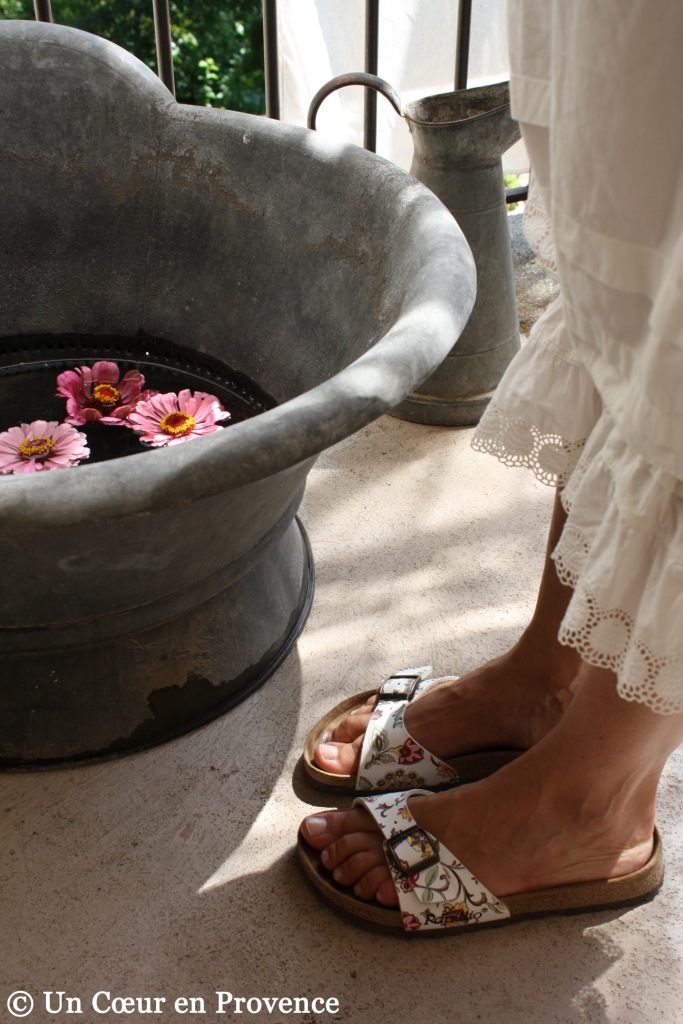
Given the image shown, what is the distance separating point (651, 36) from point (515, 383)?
0.42 m

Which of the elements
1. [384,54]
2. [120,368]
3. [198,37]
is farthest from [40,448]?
[198,37]

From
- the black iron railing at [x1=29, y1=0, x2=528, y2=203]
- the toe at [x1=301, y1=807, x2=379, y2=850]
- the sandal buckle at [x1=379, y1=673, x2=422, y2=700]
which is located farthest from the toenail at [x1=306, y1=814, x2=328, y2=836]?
the black iron railing at [x1=29, y1=0, x2=528, y2=203]

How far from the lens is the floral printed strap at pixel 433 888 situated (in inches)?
43.0

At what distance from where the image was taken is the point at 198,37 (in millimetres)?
7016

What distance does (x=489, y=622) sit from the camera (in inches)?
60.7

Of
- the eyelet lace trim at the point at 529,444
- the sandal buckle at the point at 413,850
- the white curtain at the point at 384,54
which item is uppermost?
the white curtain at the point at 384,54

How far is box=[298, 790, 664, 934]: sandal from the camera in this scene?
1.09 metres

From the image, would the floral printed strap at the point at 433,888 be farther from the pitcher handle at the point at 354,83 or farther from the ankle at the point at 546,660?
the pitcher handle at the point at 354,83

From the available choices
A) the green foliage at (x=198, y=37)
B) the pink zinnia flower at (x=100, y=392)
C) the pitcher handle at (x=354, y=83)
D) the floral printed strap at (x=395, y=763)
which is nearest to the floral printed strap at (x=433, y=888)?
the floral printed strap at (x=395, y=763)

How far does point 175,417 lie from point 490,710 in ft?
2.24

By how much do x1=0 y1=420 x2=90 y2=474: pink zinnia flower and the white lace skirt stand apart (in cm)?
82

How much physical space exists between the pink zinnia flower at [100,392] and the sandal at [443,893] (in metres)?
0.81

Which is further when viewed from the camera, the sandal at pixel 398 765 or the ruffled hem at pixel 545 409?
the sandal at pixel 398 765

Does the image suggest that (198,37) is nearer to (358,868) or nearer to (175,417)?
(175,417)
